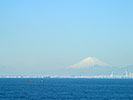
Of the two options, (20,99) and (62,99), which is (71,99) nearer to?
(62,99)

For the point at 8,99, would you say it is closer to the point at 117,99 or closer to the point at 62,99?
the point at 62,99

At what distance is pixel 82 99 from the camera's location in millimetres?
98625

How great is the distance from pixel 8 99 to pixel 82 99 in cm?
2035

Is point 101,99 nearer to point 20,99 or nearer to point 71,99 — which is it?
point 71,99

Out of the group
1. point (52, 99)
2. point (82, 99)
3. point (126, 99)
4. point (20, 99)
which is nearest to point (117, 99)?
point (126, 99)

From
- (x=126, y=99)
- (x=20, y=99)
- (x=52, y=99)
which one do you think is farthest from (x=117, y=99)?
(x=20, y=99)

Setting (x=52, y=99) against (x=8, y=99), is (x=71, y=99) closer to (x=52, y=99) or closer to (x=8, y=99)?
(x=52, y=99)

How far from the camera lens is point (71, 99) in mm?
98750

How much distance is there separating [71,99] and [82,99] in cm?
305

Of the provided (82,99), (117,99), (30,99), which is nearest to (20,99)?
(30,99)

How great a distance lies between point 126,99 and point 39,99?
24.9m

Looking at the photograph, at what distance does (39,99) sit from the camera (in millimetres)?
96312

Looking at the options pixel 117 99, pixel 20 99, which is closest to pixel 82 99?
pixel 117 99

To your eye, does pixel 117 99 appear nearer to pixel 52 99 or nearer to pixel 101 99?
pixel 101 99
